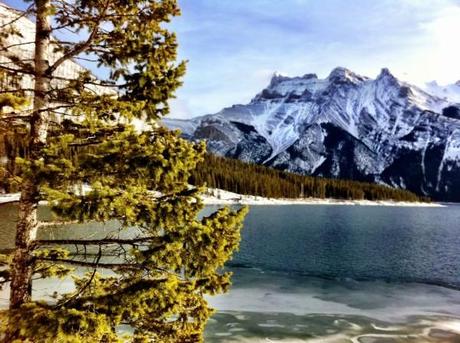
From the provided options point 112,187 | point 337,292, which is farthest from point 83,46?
point 337,292

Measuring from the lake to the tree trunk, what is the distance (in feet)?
10.1

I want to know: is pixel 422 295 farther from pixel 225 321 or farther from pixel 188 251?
pixel 188 251

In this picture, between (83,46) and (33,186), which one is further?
(83,46)

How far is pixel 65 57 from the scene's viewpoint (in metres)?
9.51

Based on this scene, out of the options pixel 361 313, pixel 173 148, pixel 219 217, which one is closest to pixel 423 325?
pixel 361 313

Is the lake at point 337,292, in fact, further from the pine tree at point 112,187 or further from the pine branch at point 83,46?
the pine branch at point 83,46

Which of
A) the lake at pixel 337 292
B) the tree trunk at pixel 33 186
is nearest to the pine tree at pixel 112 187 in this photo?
the tree trunk at pixel 33 186

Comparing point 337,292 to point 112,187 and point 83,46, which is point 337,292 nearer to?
point 112,187

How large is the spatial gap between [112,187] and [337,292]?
3076 cm

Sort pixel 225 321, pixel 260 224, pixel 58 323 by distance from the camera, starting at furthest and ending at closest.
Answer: pixel 260 224, pixel 225 321, pixel 58 323

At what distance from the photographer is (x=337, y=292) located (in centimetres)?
3581

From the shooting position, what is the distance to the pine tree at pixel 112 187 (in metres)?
7.76

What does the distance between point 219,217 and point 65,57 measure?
4985 mm

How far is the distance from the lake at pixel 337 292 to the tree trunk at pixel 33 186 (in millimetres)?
3070
